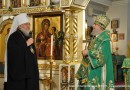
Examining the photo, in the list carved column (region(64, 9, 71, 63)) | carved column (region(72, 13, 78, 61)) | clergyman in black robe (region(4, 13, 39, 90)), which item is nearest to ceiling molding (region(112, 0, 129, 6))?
carved column (region(72, 13, 78, 61))

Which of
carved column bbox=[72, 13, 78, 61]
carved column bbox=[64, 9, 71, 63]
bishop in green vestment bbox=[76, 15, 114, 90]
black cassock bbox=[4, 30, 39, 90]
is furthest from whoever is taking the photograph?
carved column bbox=[72, 13, 78, 61]

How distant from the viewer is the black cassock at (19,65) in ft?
13.1

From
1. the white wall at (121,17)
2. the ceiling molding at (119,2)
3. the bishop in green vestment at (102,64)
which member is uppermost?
the ceiling molding at (119,2)

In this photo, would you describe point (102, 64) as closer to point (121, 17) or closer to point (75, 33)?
point (75, 33)

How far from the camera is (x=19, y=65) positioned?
4.01 metres

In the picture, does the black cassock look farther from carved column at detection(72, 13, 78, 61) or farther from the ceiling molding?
the ceiling molding

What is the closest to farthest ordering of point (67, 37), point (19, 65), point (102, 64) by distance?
1. point (19, 65)
2. point (102, 64)
3. point (67, 37)

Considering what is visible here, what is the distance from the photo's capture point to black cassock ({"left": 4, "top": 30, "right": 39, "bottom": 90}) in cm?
399

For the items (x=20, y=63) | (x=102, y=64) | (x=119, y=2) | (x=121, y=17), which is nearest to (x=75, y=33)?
(x=102, y=64)

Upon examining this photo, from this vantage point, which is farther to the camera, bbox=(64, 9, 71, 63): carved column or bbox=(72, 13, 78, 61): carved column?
bbox=(72, 13, 78, 61): carved column


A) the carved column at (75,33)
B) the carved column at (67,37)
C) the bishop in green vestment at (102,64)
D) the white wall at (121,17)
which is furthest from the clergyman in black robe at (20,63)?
the white wall at (121,17)

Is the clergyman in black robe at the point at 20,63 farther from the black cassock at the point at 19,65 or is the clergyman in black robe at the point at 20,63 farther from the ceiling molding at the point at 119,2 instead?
the ceiling molding at the point at 119,2

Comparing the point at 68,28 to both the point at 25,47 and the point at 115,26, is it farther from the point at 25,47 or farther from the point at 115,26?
the point at 115,26

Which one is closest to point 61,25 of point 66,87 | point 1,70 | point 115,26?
point 66,87
